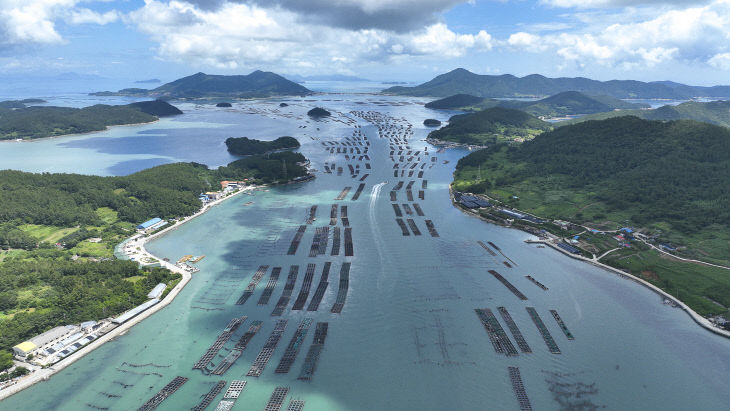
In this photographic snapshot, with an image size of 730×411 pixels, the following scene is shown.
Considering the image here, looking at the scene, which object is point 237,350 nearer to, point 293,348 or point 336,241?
point 293,348

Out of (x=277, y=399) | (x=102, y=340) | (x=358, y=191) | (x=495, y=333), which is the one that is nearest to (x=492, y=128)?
(x=358, y=191)

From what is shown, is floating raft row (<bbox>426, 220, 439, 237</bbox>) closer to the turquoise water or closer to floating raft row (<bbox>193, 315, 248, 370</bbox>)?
the turquoise water

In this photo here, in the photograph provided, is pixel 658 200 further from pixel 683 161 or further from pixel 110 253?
pixel 110 253

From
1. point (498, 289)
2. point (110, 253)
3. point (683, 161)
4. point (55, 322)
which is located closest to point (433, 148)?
point (683, 161)

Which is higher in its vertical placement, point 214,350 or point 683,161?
point 683,161

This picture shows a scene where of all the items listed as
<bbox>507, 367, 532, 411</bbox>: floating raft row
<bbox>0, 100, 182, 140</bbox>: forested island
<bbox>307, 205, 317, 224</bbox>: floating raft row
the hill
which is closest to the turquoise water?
<bbox>507, 367, 532, 411</bbox>: floating raft row
